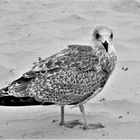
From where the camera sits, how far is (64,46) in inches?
303

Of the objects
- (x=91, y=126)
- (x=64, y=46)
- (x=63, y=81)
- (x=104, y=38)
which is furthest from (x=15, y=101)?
(x=64, y=46)

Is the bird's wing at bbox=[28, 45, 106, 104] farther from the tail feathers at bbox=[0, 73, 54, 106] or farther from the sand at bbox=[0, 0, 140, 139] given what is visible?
the sand at bbox=[0, 0, 140, 139]

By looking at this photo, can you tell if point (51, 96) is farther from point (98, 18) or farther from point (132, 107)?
point (98, 18)

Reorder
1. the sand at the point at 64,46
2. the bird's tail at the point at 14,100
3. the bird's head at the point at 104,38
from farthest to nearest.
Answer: the sand at the point at 64,46 < the bird's head at the point at 104,38 < the bird's tail at the point at 14,100

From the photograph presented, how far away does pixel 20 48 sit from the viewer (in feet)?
25.3

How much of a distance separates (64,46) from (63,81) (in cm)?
275

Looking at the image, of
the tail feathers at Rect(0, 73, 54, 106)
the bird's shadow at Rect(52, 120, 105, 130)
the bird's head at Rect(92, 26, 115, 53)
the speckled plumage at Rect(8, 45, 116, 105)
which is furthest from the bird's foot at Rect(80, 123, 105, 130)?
the bird's head at Rect(92, 26, 115, 53)

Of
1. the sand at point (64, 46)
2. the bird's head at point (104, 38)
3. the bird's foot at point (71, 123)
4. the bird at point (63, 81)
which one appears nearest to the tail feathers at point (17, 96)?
the bird at point (63, 81)

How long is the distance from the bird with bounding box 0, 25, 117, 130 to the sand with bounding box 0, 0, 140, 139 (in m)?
0.37

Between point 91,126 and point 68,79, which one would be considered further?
point 91,126

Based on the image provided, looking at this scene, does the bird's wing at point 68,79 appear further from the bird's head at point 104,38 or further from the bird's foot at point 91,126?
the bird's foot at point 91,126

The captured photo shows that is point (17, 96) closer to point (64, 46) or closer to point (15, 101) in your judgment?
point (15, 101)

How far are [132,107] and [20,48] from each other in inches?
101

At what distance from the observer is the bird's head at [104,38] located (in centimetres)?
518
